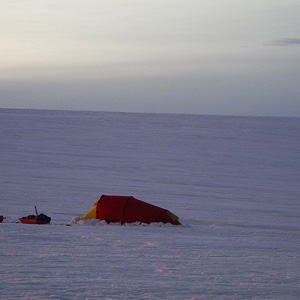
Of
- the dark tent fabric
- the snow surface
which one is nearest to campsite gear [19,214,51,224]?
the snow surface

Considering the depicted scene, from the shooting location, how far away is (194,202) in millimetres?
15734

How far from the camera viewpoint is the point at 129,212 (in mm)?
10766

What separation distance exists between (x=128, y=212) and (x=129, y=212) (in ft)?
0.08

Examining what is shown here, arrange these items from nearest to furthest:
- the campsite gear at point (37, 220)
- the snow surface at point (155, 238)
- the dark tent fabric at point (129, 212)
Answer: the snow surface at point (155, 238)
the campsite gear at point (37, 220)
the dark tent fabric at point (129, 212)

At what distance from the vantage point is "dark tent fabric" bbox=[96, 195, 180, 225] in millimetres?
10703

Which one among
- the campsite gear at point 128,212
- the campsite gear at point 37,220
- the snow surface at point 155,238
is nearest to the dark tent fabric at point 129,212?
the campsite gear at point 128,212

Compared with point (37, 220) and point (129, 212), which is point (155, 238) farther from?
point (37, 220)

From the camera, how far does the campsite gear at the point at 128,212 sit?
10711mm

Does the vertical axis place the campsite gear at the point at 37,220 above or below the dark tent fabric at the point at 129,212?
below

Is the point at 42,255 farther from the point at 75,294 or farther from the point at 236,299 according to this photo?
the point at 236,299

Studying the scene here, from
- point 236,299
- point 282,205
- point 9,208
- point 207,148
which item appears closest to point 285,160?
point 207,148

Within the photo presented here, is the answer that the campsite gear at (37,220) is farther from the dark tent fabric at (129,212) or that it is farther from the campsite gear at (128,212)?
the dark tent fabric at (129,212)

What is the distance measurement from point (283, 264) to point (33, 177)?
1537cm

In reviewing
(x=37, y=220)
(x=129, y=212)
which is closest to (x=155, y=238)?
(x=129, y=212)
